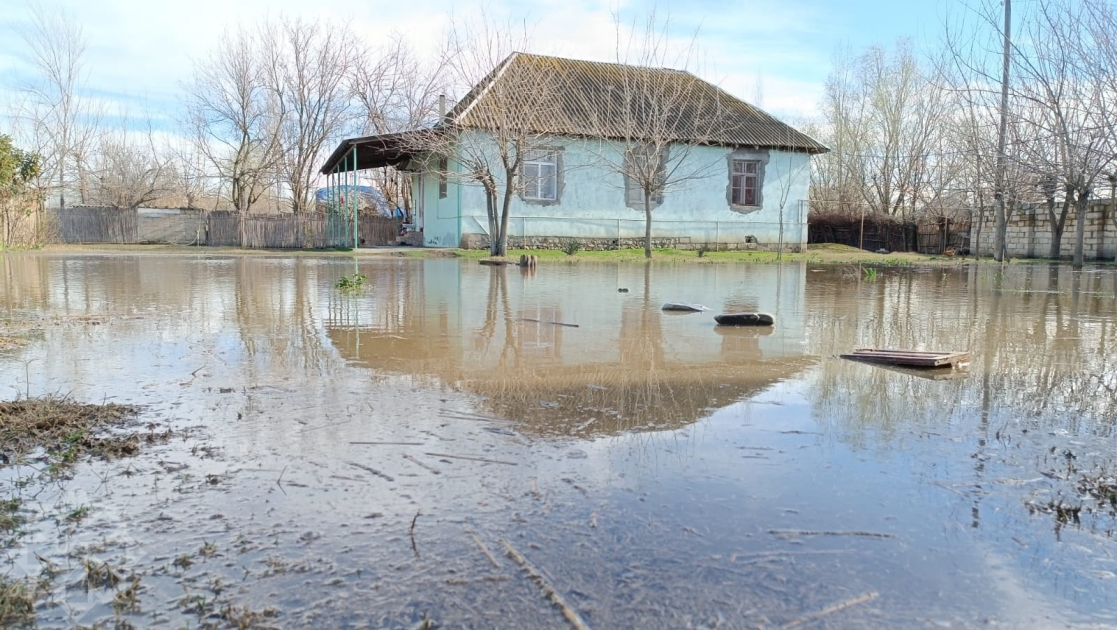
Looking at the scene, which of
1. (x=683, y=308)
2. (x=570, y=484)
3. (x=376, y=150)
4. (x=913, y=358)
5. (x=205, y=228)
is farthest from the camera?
(x=205, y=228)

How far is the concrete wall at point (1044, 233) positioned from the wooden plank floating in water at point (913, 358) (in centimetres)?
2382

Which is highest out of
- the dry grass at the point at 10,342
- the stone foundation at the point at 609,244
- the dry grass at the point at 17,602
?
the stone foundation at the point at 609,244

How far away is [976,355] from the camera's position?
18.5 feet

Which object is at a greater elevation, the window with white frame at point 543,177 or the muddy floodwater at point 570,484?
the window with white frame at point 543,177

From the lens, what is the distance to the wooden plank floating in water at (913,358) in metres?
5.07

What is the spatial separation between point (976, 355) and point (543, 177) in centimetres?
1882

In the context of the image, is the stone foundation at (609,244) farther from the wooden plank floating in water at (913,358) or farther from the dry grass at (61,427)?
the dry grass at (61,427)

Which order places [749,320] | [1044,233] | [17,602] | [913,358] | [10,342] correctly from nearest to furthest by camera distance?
[17,602] → [913,358] → [10,342] → [749,320] → [1044,233]

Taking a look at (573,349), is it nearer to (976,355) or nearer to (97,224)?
(976,355)

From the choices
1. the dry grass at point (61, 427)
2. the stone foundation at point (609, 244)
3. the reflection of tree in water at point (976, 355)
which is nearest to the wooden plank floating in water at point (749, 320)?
the reflection of tree in water at point (976, 355)

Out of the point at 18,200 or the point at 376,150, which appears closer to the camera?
the point at 18,200

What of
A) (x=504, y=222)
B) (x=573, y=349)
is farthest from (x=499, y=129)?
(x=573, y=349)

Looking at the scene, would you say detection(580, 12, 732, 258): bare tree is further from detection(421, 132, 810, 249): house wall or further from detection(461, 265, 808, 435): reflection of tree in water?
detection(461, 265, 808, 435): reflection of tree in water

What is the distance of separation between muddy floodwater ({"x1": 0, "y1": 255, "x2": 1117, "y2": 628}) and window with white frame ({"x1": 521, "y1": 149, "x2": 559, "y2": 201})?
18003mm
